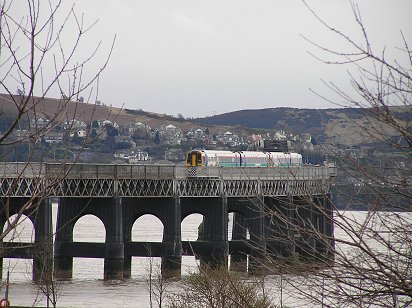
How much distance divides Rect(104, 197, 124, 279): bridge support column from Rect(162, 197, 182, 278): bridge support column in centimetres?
309

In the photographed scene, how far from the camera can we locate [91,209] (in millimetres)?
73062

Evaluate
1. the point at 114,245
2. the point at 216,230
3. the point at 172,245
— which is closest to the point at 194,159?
the point at 216,230

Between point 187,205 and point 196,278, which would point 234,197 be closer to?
point 187,205

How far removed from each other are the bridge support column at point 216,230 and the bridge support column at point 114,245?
718 centimetres

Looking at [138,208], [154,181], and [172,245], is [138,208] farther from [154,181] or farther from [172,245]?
[172,245]

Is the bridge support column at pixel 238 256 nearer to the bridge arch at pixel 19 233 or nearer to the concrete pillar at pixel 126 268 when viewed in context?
the concrete pillar at pixel 126 268

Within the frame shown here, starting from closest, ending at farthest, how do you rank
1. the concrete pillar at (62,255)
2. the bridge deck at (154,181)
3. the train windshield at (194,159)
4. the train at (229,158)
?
the bridge deck at (154,181) < the concrete pillar at (62,255) < the train windshield at (194,159) < the train at (229,158)

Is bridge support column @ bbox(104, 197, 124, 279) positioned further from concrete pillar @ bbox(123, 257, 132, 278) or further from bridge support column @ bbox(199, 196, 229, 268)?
bridge support column @ bbox(199, 196, 229, 268)

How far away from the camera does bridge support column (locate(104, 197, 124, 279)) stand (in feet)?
222

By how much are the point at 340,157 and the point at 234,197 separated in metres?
73.6

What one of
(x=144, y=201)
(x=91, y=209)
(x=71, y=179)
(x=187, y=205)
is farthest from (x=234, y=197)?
(x=71, y=179)

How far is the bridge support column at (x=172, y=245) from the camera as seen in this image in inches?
2734

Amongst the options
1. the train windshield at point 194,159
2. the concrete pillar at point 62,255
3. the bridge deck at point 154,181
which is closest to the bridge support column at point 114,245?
the bridge deck at point 154,181

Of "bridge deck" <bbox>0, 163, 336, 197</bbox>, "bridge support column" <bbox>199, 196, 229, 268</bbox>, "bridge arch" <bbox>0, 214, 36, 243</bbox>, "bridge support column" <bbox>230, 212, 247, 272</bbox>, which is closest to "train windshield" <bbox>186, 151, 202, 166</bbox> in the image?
"bridge deck" <bbox>0, 163, 336, 197</bbox>
